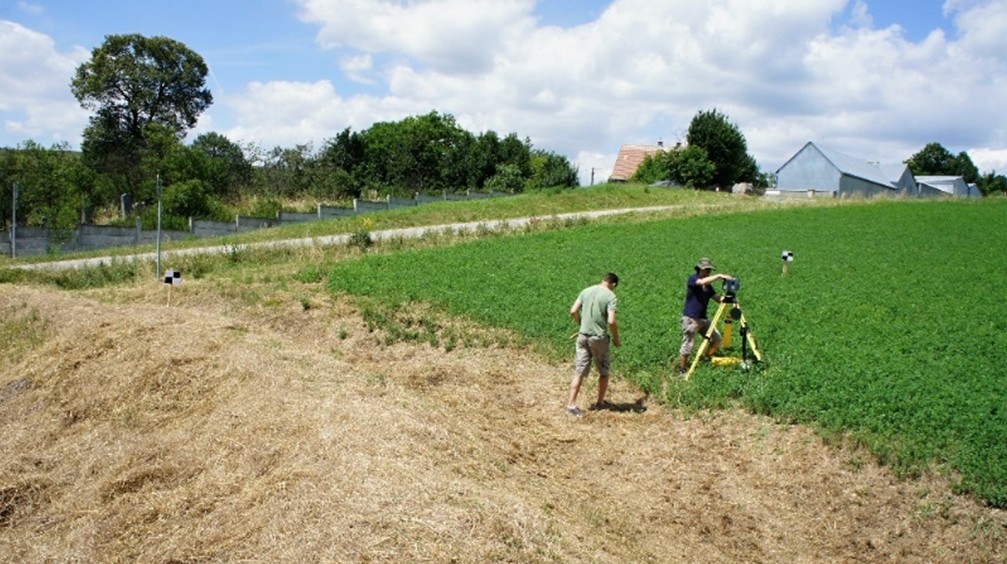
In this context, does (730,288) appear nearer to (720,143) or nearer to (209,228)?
(209,228)

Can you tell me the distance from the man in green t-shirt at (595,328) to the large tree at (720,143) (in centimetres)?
4955

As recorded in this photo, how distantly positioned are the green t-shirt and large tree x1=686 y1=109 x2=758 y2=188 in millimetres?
49607

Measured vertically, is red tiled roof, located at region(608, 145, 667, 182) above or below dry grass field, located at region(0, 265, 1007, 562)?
above

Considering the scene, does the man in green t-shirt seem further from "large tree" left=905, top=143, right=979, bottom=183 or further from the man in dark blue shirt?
"large tree" left=905, top=143, right=979, bottom=183

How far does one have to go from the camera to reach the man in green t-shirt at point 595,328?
9.96 meters

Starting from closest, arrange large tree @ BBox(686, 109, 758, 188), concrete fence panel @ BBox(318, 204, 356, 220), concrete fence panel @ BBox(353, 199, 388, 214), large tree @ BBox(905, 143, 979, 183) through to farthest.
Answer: concrete fence panel @ BBox(318, 204, 356, 220)
concrete fence panel @ BBox(353, 199, 388, 214)
large tree @ BBox(686, 109, 758, 188)
large tree @ BBox(905, 143, 979, 183)

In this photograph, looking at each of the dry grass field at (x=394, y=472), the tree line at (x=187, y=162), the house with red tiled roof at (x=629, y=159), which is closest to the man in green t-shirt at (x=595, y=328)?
the dry grass field at (x=394, y=472)

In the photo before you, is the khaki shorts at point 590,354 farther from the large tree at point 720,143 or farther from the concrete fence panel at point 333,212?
the large tree at point 720,143

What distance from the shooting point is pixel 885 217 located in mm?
29891

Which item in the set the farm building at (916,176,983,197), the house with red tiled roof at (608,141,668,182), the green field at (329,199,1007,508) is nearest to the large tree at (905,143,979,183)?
the farm building at (916,176,983,197)

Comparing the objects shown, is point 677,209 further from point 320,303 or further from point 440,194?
point 320,303

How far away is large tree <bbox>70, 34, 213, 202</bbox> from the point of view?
129 feet

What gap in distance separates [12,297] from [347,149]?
3398 cm

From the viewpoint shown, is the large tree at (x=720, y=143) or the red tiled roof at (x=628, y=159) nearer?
the large tree at (x=720, y=143)
